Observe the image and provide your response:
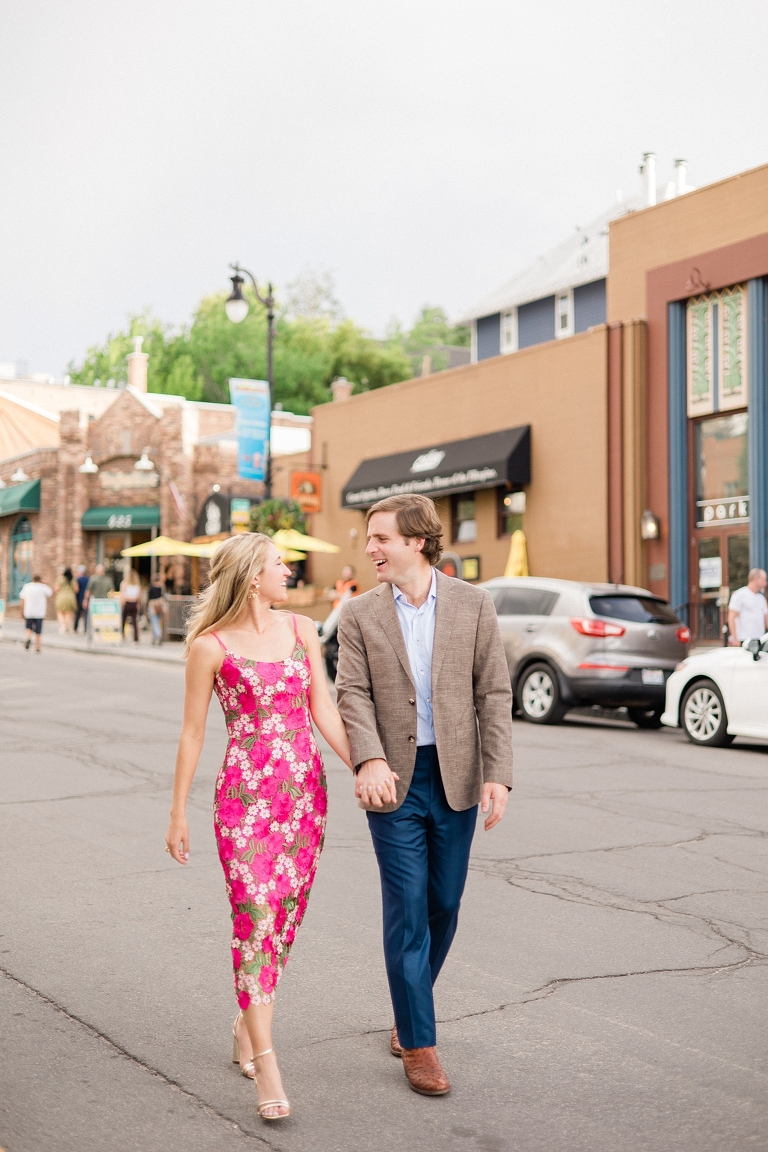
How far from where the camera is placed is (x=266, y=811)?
390 centimetres

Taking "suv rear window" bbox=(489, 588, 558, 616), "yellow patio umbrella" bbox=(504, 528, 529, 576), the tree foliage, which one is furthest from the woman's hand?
the tree foliage

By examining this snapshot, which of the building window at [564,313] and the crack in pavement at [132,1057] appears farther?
the building window at [564,313]

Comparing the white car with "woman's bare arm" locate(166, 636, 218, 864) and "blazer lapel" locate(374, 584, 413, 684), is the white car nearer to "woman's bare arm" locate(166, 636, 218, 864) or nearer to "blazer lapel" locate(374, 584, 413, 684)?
"blazer lapel" locate(374, 584, 413, 684)

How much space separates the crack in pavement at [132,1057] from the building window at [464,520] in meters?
23.1

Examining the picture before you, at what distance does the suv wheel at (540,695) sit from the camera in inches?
583

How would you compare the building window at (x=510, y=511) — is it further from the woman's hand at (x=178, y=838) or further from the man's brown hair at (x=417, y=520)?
the woman's hand at (x=178, y=838)

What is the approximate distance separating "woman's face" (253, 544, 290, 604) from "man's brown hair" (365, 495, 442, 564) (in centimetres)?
35

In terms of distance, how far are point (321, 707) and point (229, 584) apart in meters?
0.49

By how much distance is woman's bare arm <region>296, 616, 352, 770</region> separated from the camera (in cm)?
407

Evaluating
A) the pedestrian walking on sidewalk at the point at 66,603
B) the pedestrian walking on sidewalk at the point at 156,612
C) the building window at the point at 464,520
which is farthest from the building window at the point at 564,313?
the pedestrian walking on sidewalk at the point at 66,603

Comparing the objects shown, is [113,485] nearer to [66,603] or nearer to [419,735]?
[66,603]

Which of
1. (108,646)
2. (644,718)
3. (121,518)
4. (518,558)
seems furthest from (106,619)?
(644,718)

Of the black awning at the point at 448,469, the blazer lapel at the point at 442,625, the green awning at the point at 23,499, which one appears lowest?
the blazer lapel at the point at 442,625

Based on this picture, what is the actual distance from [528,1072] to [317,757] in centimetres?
121
